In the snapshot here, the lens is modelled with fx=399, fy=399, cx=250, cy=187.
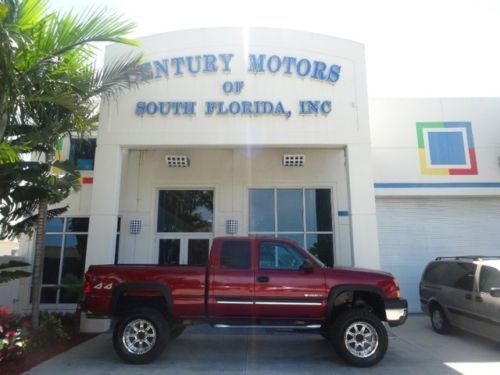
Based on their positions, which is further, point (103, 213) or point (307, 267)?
point (103, 213)

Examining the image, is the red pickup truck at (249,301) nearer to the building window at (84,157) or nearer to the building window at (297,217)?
the building window at (297,217)

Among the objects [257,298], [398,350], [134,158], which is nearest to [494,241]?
[398,350]

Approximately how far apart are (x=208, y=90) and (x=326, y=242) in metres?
5.79

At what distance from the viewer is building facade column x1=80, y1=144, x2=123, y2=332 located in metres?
9.71

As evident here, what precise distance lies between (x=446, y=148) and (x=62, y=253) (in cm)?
1268

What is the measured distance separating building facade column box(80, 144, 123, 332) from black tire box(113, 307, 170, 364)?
3145mm

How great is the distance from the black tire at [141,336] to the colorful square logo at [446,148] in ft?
31.5

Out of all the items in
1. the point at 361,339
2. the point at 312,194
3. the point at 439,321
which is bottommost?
the point at 439,321

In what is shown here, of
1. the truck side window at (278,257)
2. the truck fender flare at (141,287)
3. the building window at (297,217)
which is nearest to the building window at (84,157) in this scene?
the building window at (297,217)

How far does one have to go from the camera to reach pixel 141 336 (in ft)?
22.6

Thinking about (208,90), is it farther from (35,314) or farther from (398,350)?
(398,350)

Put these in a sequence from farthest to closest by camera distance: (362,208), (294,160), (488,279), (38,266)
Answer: (294,160) → (362,208) → (38,266) → (488,279)

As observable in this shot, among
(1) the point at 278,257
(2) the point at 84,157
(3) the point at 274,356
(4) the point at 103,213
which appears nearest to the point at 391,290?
(1) the point at 278,257

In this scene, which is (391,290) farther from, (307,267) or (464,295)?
(464,295)
